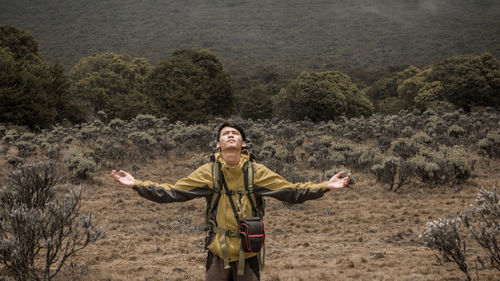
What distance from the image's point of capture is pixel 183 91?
26812mm

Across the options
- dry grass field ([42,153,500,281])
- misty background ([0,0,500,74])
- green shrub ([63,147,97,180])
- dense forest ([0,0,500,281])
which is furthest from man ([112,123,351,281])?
misty background ([0,0,500,74])

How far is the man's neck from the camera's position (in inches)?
101

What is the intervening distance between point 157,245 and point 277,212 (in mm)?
2997

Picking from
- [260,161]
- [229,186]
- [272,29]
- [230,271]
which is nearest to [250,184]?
[229,186]

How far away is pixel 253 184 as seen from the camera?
2475 mm

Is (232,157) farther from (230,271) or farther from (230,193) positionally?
(230,271)

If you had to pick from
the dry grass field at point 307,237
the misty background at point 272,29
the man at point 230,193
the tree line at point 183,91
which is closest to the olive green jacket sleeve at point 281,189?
the man at point 230,193

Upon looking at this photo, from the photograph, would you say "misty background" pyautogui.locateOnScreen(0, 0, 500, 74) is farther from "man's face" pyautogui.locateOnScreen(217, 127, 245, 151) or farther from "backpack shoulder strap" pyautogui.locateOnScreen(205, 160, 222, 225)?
"backpack shoulder strap" pyautogui.locateOnScreen(205, 160, 222, 225)

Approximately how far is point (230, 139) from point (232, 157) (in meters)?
0.15

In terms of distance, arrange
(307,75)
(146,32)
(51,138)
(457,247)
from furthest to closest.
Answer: (146,32) → (307,75) → (51,138) → (457,247)

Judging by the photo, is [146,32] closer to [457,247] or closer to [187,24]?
[187,24]

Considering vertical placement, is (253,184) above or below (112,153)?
above

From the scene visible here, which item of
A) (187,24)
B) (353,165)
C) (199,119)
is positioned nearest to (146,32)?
(187,24)

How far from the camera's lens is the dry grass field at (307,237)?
4535mm
